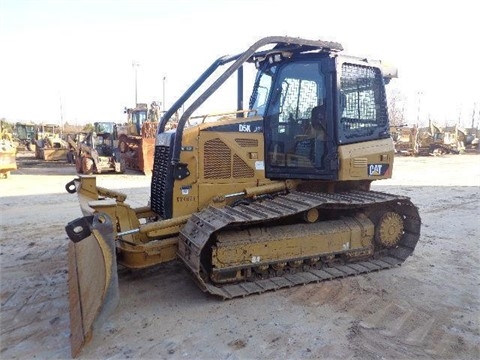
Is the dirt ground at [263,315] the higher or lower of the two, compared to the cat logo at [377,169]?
lower

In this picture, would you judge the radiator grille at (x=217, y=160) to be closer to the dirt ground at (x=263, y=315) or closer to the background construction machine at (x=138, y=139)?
the dirt ground at (x=263, y=315)

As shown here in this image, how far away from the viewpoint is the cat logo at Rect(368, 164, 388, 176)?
5395 millimetres

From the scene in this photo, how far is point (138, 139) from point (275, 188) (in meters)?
13.6

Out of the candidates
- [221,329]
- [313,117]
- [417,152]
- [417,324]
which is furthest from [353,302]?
[417,152]

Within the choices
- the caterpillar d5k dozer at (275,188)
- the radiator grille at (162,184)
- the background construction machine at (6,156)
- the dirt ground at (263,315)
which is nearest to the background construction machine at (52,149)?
the background construction machine at (6,156)

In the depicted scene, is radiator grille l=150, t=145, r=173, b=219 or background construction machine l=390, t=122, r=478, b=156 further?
background construction machine l=390, t=122, r=478, b=156

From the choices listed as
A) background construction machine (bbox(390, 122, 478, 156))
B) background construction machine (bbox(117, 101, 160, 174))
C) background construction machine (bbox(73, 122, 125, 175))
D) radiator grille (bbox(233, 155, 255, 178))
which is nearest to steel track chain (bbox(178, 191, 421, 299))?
radiator grille (bbox(233, 155, 255, 178))

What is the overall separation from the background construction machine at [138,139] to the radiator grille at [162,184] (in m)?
11.2

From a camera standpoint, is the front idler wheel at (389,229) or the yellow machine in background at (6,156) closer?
the front idler wheel at (389,229)

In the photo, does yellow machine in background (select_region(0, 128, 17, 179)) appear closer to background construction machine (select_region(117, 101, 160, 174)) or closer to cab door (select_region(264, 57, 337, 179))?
background construction machine (select_region(117, 101, 160, 174))

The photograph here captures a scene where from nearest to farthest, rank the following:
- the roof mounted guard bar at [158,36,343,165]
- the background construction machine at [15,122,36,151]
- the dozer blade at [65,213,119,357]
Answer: the dozer blade at [65,213,119,357]
the roof mounted guard bar at [158,36,343,165]
the background construction machine at [15,122,36,151]

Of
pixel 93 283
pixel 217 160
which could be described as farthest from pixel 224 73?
pixel 93 283

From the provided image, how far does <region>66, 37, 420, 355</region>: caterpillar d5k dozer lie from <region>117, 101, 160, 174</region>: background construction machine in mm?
11671

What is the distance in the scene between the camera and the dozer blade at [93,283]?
341 centimetres
